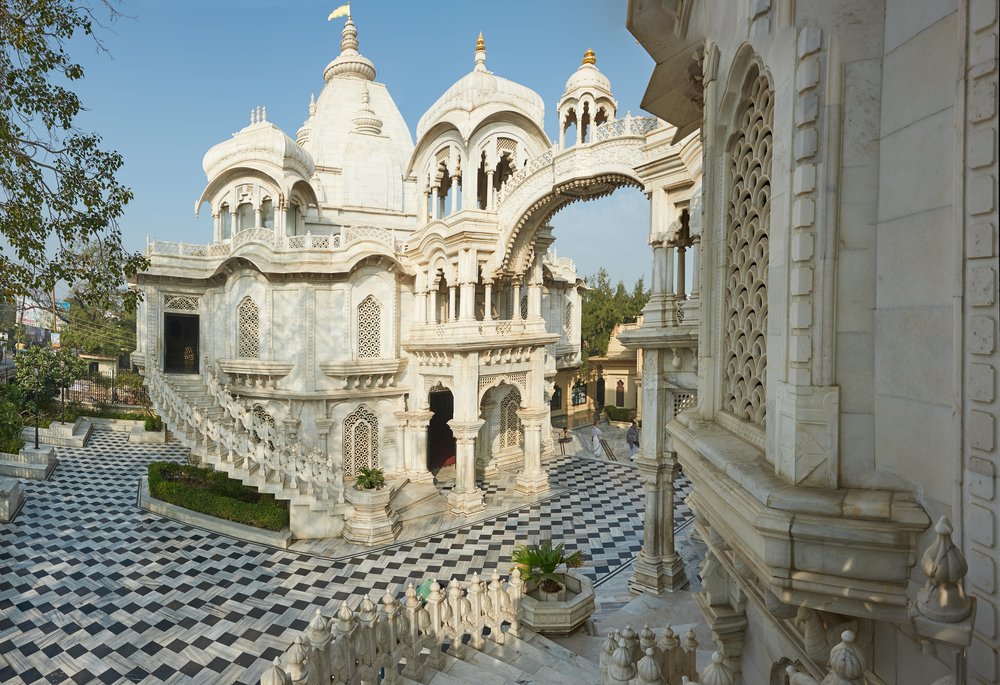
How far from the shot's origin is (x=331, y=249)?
15.2 m

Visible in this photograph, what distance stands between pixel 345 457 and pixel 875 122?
15.7 meters

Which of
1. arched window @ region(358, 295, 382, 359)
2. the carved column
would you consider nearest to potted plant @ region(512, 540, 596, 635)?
the carved column

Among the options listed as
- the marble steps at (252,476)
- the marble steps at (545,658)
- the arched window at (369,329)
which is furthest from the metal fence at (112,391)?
the marble steps at (545,658)

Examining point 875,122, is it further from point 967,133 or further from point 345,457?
point 345,457

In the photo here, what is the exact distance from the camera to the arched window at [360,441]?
51.8ft

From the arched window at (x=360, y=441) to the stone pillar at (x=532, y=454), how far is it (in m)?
4.82

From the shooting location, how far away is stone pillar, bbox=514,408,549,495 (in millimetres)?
15437

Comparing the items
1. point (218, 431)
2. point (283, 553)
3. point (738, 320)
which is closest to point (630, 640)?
point (738, 320)

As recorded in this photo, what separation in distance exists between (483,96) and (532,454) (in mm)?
10663

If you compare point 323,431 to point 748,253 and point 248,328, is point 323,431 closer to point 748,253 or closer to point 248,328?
→ point 248,328

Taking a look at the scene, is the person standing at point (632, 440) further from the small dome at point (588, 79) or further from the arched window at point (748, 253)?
the arched window at point (748, 253)

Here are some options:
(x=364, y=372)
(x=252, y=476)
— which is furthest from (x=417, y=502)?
(x=252, y=476)

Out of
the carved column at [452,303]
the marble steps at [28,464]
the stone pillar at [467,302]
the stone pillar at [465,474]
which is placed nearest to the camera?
the stone pillar at [465,474]

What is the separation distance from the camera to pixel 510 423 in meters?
18.7
